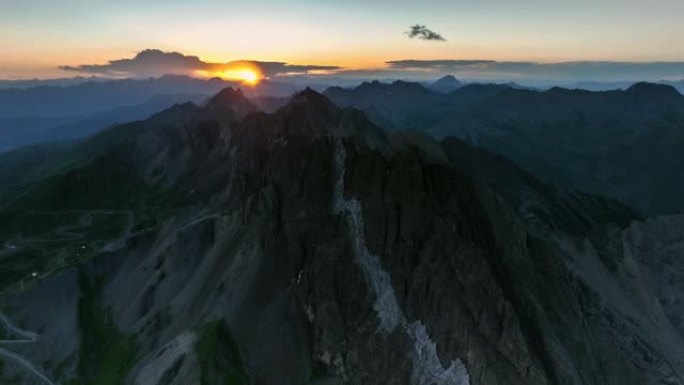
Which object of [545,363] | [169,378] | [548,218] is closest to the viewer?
[545,363]

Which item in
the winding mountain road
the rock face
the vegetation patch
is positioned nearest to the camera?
the rock face

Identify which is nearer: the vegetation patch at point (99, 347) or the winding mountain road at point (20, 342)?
the vegetation patch at point (99, 347)

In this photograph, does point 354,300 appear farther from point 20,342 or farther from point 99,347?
point 20,342

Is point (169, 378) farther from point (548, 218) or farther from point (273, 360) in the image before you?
point (548, 218)

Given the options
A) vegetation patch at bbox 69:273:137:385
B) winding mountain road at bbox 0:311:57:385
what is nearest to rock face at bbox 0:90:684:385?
vegetation patch at bbox 69:273:137:385

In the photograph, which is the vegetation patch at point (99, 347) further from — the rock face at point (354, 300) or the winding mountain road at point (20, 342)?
the winding mountain road at point (20, 342)

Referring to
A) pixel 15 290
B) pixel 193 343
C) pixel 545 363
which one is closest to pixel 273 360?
pixel 193 343

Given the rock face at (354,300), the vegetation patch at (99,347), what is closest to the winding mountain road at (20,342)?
the rock face at (354,300)

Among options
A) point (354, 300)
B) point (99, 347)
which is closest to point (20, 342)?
point (99, 347)

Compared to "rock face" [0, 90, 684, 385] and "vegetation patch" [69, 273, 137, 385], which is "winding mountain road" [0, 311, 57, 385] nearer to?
"rock face" [0, 90, 684, 385]
